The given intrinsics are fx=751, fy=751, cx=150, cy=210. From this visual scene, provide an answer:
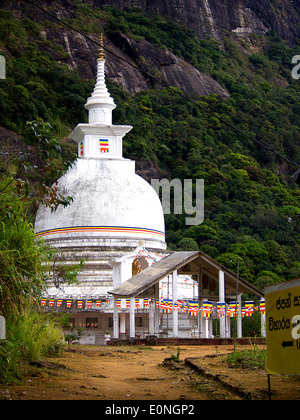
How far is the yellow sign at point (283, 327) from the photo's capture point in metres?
9.42

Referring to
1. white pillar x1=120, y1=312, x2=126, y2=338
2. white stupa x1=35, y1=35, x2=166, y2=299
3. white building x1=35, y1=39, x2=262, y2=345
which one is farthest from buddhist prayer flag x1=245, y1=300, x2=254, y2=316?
white stupa x1=35, y1=35, x2=166, y2=299

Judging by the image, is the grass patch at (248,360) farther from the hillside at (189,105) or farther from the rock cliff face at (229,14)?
the rock cliff face at (229,14)

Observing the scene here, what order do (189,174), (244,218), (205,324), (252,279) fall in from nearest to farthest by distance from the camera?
(205,324) < (252,279) < (244,218) < (189,174)

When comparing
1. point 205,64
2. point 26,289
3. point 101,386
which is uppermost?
point 205,64

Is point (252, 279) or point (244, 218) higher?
point (244, 218)

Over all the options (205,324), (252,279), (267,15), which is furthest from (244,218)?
(267,15)

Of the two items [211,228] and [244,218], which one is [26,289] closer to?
[211,228]

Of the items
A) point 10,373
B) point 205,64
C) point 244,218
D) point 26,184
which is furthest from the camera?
point 205,64

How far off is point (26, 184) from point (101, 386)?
11.7 ft

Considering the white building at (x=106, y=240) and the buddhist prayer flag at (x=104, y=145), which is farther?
the buddhist prayer flag at (x=104, y=145)

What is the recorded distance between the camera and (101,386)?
12.0 metres

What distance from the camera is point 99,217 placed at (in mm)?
40438

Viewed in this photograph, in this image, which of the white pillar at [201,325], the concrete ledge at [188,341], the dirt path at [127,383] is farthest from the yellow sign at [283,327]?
the white pillar at [201,325]

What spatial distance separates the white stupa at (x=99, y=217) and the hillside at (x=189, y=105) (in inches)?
435
